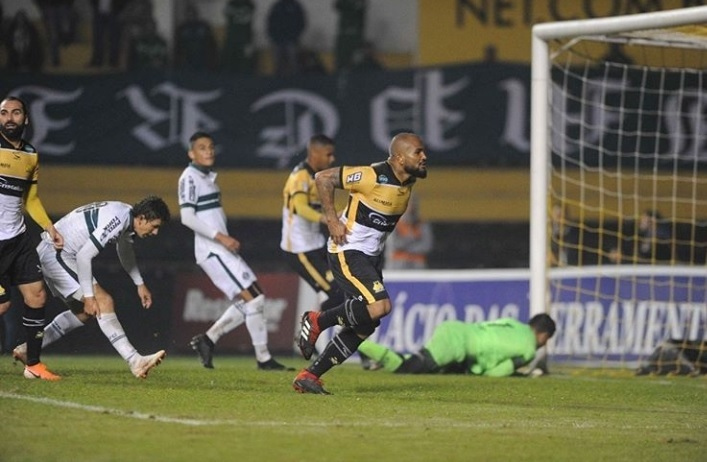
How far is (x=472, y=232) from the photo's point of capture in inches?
873

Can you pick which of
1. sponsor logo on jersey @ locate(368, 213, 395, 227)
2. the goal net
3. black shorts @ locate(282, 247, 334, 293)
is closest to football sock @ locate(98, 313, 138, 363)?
sponsor logo on jersey @ locate(368, 213, 395, 227)

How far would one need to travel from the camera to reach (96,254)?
35.2ft

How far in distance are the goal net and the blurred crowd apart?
187 inches

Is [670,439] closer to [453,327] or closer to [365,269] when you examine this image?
[365,269]

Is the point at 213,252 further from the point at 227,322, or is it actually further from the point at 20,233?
the point at 20,233

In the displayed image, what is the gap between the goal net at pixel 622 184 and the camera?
15.0 metres

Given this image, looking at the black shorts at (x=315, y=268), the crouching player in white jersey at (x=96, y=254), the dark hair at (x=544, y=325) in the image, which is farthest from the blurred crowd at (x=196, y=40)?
the crouching player in white jersey at (x=96, y=254)

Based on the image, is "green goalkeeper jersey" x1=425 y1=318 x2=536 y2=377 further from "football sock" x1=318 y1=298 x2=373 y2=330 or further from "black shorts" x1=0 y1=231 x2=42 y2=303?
"black shorts" x1=0 y1=231 x2=42 y2=303

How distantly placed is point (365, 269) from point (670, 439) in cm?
277

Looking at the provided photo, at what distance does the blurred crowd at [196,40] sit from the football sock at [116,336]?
40.2 feet

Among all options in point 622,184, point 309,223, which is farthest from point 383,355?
point 622,184

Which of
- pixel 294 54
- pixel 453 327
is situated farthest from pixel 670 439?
pixel 294 54

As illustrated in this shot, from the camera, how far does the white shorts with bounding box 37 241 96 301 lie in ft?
36.8

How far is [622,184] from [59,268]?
1248 centimetres
